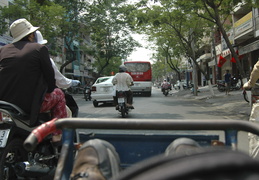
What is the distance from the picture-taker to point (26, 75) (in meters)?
2.84

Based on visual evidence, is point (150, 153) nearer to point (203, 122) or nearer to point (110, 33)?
point (203, 122)

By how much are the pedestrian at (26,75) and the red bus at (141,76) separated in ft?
69.8

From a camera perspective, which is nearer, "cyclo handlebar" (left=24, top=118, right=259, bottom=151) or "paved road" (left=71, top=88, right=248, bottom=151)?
"cyclo handlebar" (left=24, top=118, right=259, bottom=151)

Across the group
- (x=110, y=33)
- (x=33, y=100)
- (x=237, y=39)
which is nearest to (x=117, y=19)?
(x=110, y=33)

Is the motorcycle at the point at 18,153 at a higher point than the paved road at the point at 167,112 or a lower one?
higher

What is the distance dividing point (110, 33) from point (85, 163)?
109 ft

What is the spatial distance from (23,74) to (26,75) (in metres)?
0.03

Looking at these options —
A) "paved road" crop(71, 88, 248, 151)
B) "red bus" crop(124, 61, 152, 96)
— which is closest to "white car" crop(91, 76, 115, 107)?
"paved road" crop(71, 88, 248, 151)

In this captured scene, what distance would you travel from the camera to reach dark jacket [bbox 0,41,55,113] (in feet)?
9.24

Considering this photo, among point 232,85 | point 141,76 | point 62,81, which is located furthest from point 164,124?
point 141,76

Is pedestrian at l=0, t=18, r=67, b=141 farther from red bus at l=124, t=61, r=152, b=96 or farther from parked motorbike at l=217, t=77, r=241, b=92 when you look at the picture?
red bus at l=124, t=61, r=152, b=96

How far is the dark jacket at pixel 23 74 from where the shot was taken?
9.24 ft

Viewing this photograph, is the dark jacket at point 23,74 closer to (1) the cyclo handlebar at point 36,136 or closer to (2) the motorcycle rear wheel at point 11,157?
(2) the motorcycle rear wheel at point 11,157

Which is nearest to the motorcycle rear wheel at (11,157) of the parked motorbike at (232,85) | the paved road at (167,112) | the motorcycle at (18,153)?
the motorcycle at (18,153)
